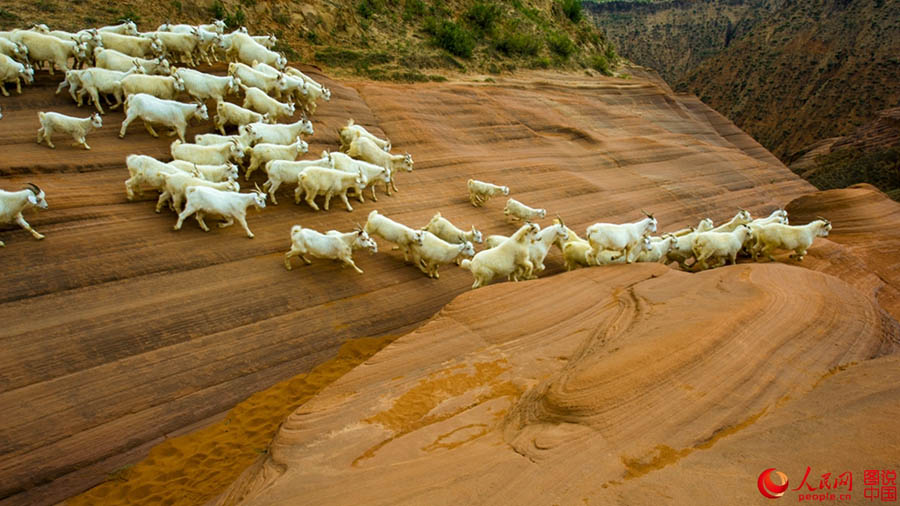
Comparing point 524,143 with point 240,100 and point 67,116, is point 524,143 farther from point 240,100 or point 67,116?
point 67,116

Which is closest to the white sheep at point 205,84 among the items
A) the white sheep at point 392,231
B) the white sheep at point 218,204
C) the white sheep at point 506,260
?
the white sheep at point 218,204

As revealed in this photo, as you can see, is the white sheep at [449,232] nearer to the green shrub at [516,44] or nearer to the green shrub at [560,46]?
the green shrub at [516,44]

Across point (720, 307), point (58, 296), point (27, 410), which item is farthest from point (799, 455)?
point (58, 296)

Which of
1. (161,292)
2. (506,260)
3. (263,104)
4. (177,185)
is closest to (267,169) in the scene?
(177,185)

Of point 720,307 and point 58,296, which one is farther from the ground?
point 720,307

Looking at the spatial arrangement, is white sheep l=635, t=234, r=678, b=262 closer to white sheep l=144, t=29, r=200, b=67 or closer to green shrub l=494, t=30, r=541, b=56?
white sheep l=144, t=29, r=200, b=67

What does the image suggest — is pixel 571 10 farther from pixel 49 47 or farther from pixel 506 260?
pixel 49 47
